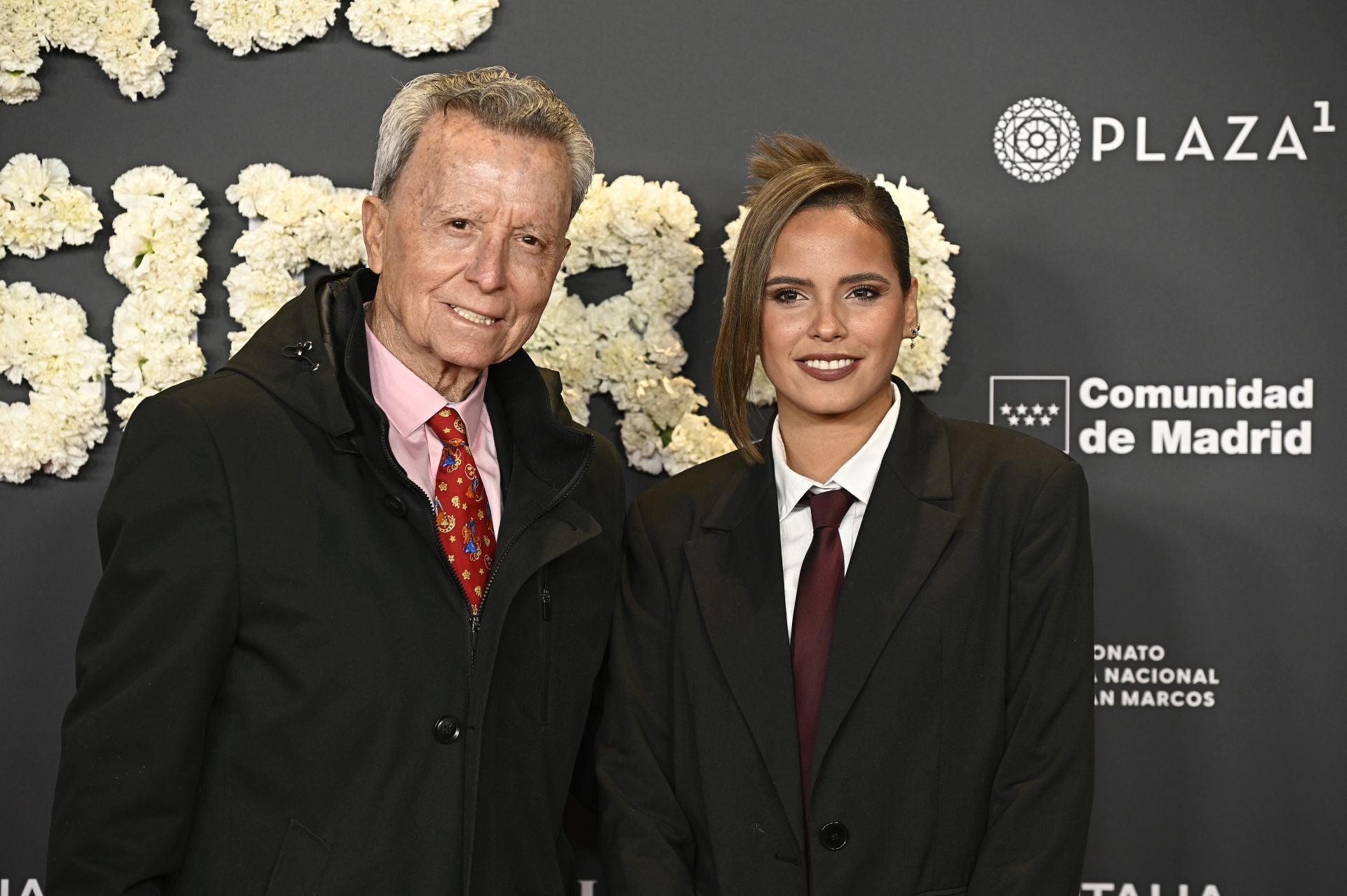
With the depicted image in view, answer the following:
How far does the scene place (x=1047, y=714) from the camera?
2051 millimetres

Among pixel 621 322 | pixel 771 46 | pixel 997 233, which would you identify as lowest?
pixel 621 322

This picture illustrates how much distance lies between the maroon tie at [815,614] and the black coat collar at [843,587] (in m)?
0.03

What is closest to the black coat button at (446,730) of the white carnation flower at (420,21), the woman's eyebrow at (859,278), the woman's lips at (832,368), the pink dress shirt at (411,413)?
the pink dress shirt at (411,413)

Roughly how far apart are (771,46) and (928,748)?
1592mm

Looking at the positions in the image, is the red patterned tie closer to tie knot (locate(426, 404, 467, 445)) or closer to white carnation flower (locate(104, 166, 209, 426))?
tie knot (locate(426, 404, 467, 445))

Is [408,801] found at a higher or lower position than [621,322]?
lower

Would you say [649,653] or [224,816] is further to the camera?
[649,653]

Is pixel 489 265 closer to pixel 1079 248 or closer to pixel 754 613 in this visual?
pixel 754 613

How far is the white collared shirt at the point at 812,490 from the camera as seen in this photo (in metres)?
2.22

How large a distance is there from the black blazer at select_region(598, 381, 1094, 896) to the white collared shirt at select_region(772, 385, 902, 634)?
0.09 feet

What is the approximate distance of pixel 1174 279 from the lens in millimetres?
2844

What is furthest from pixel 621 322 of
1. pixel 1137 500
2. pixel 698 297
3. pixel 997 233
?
pixel 1137 500

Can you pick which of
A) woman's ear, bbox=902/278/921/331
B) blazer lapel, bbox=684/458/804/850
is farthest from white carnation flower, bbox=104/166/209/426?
woman's ear, bbox=902/278/921/331

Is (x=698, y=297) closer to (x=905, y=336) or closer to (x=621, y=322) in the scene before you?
(x=621, y=322)
